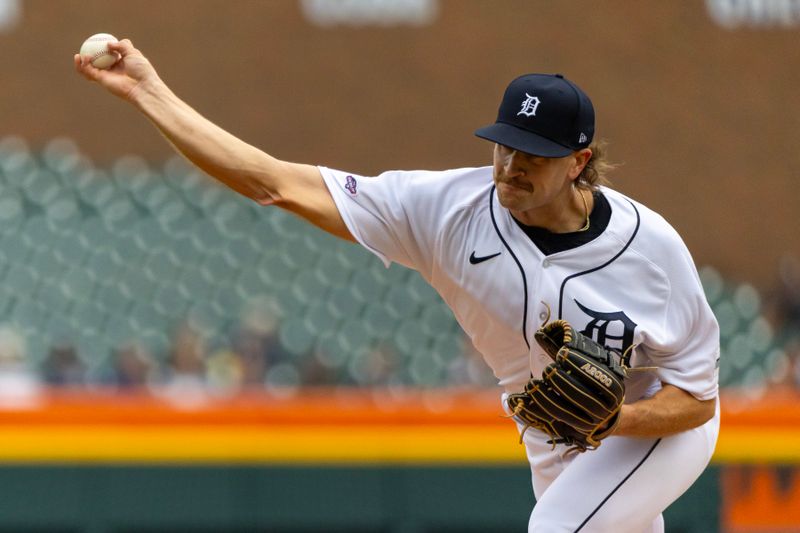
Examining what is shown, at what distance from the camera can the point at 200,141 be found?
2982mm

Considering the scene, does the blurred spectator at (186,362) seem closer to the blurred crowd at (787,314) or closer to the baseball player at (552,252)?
the blurred crowd at (787,314)

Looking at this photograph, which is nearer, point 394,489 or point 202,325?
point 394,489

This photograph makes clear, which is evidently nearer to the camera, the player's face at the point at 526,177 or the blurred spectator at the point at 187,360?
the player's face at the point at 526,177

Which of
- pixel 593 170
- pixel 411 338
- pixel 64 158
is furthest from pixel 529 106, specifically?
pixel 64 158

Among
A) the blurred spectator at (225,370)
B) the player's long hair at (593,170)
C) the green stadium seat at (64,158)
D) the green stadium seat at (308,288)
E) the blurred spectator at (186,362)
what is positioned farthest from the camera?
the green stadium seat at (64,158)

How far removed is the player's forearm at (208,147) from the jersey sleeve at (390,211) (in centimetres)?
19

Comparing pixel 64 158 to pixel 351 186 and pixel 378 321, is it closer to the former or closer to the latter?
pixel 378 321

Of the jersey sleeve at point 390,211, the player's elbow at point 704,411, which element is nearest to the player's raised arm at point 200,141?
the jersey sleeve at point 390,211

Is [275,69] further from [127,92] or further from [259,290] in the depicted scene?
[127,92]

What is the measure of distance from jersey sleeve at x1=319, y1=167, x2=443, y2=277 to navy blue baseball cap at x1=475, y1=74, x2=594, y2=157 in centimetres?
30

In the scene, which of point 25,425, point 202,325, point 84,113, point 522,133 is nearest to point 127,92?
point 522,133

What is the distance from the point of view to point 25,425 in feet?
19.0

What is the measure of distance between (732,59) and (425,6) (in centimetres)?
313

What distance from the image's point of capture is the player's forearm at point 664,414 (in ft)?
10.2
